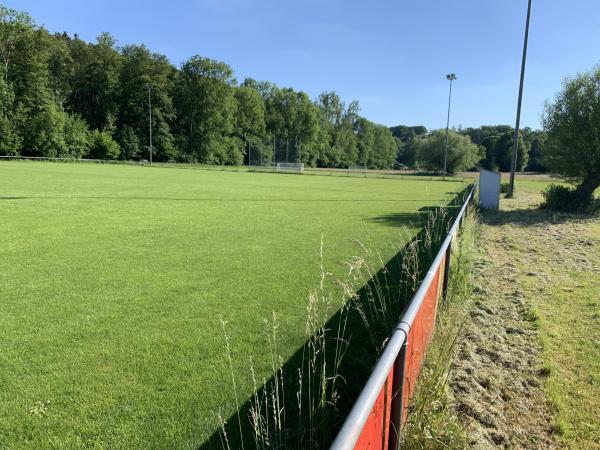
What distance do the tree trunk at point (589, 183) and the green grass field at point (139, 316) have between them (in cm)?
1052

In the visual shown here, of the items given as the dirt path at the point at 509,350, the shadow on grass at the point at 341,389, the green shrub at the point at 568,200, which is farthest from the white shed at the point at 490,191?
the shadow on grass at the point at 341,389

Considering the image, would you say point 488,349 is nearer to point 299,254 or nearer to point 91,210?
point 299,254

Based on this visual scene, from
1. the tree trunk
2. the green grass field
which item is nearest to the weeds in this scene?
the green grass field

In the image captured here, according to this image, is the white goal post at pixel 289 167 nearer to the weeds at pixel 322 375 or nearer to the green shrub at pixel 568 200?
the green shrub at pixel 568 200

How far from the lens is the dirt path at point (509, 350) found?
3.55 m

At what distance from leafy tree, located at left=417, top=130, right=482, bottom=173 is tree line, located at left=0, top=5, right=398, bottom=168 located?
1131 inches

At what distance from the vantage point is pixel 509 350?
198 inches

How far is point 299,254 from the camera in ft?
30.7

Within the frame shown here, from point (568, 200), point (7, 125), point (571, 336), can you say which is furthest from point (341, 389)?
point (7, 125)

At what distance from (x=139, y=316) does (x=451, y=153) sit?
84.5 meters

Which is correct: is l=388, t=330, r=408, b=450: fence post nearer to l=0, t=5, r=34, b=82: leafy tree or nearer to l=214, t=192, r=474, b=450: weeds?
l=214, t=192, r=474, b=450: weeds

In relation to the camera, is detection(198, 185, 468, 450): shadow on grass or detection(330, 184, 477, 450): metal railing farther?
detection(198, 185, 468, 450): shadow on grass

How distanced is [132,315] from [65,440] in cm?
245

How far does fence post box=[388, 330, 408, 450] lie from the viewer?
2.36 metres
